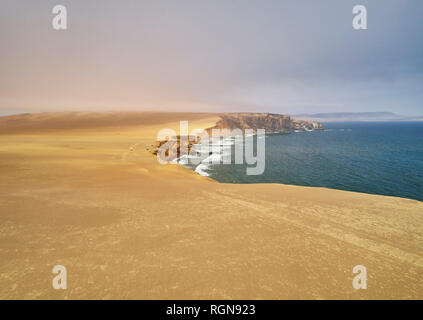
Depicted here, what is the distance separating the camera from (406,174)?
29344mm

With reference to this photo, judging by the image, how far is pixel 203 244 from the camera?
654 cm

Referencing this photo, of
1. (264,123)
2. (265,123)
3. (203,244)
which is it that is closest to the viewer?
(203,244)

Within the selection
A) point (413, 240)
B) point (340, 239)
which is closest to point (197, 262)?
point (340, 239)

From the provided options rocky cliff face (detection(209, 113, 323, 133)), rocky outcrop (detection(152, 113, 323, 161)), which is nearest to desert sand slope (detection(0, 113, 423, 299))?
rocky outcrop (detection(152, 113, 323, 161))

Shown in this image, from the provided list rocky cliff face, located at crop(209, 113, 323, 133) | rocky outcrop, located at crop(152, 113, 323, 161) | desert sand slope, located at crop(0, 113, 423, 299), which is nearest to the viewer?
desert sand slope, located at crop(0, 113, 423, 299)

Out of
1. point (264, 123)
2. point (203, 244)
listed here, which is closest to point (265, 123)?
point (264, 123)

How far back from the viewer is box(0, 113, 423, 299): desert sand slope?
15.8 feet

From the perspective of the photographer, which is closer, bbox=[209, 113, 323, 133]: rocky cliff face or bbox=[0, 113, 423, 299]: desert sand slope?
bbox=[0, 113, 423, 299]: desert sand slope

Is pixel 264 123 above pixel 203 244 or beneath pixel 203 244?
above

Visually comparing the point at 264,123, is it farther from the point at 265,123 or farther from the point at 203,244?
the point at 203,244

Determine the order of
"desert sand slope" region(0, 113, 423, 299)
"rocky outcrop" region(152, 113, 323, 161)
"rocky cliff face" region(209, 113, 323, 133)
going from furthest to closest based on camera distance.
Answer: "rocky cliff face" region(209, 113, 323, 133) < "rocky outcrop" region(152, 113, 323, 161) < "desert sand slope" region(0, 113, 423, 299)

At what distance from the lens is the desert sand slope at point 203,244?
481cm

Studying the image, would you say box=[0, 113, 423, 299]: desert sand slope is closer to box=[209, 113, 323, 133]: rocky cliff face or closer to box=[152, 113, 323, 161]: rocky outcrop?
box=[152, 113, 323, 161]: rocky outcrop
